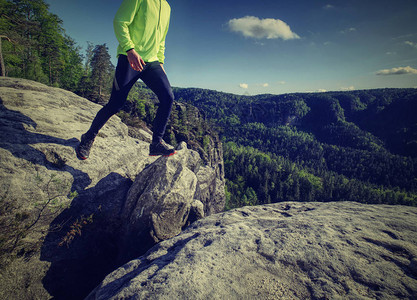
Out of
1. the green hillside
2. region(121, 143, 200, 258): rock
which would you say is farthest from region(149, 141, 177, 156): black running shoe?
the green hillside

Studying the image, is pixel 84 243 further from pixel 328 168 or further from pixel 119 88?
pixel 328 168

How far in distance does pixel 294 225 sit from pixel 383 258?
137cm

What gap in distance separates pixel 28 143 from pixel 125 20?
3799 mm

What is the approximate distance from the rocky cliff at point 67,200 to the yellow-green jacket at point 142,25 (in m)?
3.23

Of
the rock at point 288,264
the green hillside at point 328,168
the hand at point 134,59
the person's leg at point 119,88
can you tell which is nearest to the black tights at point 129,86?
the person's leg at point 119,88

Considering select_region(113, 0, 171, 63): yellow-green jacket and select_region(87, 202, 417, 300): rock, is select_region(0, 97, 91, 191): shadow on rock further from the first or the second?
select_region(113, 0, 171, 63): yellow-green jacket

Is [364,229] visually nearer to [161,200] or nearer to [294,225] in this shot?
[294,225]

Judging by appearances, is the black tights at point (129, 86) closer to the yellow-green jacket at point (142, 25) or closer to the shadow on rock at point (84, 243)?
the yellow-green jacket at point (142, 25)

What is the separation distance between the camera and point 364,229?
3.46 m

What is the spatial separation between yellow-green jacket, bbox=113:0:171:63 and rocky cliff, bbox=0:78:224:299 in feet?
A: 10.6

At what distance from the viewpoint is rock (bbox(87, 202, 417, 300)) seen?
7.57 ft

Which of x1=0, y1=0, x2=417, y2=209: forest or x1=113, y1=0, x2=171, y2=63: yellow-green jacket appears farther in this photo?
x1=0, y1=0, x2=417, y2=209: forest

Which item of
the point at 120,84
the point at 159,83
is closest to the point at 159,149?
the point at 159,83

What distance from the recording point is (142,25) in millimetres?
3639
